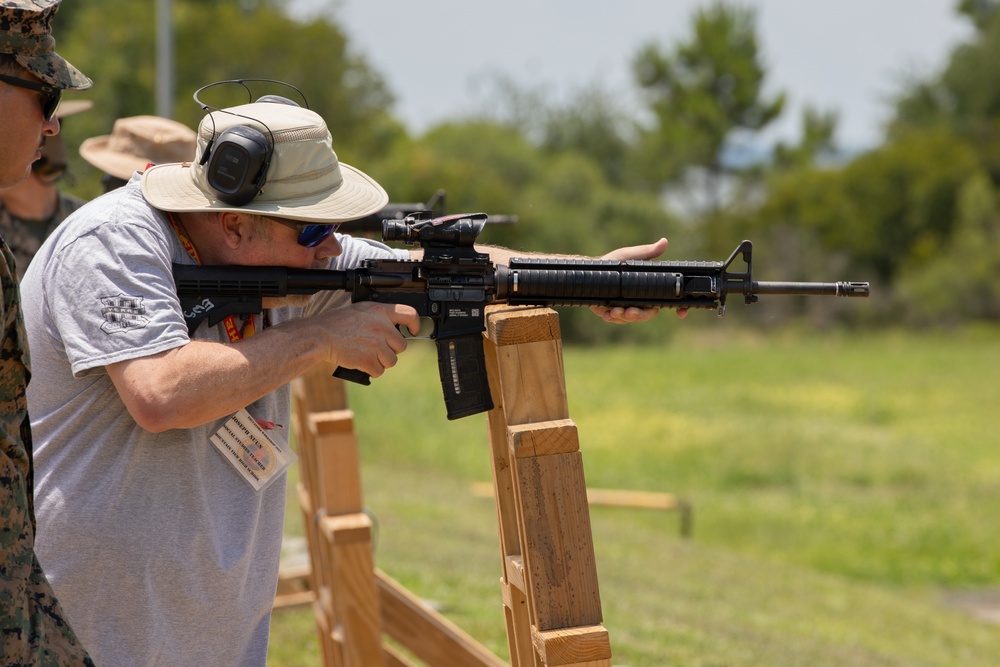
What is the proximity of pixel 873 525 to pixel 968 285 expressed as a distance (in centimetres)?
3412

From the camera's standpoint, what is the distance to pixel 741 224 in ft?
199

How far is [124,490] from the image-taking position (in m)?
3.02

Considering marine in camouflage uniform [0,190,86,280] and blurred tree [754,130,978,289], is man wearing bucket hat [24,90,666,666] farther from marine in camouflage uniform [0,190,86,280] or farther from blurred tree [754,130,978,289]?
blurred tree [754,130,978,289]

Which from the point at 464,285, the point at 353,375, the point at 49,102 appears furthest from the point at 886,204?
the point at 49,102

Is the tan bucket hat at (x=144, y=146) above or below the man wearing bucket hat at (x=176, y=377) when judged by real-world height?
above

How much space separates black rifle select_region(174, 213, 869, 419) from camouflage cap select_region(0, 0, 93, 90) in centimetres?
74

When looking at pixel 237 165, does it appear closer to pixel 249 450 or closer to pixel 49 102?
pixel 49 102

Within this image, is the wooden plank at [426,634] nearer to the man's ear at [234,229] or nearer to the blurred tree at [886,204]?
the man's ear at [234,229]

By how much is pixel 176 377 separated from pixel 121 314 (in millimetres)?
199

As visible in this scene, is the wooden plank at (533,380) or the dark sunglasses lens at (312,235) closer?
the wooden plank at (533,380)

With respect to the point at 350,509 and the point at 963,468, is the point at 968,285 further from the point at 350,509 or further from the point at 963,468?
the point at 350,509

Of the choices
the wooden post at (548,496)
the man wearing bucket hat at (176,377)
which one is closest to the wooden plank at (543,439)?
the wooden post at (548,496)

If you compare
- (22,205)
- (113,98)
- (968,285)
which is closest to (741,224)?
(968,285)

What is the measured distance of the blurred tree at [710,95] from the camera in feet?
276
